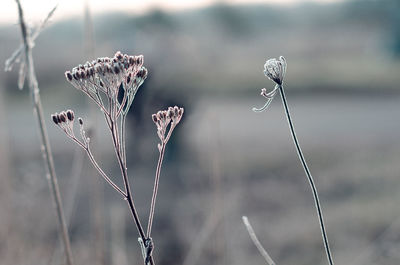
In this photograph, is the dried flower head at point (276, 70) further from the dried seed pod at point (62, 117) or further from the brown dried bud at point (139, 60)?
the dried seed pod at point (62, 117)

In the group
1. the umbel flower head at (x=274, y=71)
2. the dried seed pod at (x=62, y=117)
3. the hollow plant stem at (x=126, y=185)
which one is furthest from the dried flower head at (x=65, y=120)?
the umbel flower head at (x=274, y=71)

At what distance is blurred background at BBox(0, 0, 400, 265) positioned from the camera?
3398 millimetres

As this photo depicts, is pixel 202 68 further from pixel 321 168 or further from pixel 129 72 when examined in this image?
pixel 129 72

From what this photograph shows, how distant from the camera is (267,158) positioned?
1216 cm

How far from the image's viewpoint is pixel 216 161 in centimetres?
226

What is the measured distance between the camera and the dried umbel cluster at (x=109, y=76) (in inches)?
Answer: 45.2

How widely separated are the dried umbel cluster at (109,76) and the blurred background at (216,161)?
0.18 m

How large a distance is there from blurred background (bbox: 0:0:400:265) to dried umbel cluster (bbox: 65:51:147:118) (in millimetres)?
182

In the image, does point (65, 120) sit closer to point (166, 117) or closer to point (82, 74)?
point (82, 74)

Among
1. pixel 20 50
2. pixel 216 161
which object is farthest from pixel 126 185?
pixel 216 161

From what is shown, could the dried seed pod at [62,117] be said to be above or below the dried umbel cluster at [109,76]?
below

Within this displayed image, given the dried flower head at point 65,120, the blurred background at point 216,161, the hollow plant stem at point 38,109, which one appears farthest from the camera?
the blurred background at point 216,161

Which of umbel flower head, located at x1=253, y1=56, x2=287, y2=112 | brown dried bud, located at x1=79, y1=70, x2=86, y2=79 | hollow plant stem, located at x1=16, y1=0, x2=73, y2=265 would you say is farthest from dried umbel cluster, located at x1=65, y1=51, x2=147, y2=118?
umbel flower head, located at x1=253, y1=56, x2=287, y2=112

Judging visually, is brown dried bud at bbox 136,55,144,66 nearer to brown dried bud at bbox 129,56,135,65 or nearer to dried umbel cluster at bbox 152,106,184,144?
brown dried bud at bbox 129,56,135,65
